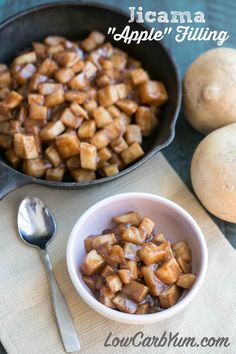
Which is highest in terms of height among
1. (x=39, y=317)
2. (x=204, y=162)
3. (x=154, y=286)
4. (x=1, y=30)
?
(x=1, y=30)

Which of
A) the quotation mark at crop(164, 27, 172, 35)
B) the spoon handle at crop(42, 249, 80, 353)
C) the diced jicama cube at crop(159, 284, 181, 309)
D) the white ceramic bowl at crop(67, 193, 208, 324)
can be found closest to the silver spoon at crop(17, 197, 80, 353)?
the spoon handle at crop(42, 249, 80, 353)

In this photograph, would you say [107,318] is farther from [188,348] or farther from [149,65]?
[149,65]

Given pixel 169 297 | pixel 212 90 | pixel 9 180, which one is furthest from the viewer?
pixel 212 90

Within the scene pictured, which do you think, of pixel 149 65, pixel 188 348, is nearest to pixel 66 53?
pixel 149 65

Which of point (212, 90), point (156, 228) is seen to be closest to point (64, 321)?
point (156, 228)

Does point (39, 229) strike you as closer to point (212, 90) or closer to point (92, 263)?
point (92, 263)

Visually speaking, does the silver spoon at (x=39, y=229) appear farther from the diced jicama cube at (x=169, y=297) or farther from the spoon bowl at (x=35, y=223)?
the diced jicama cube at (x=169, y=297)

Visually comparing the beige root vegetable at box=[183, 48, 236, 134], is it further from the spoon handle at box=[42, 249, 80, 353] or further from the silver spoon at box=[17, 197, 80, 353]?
the spoon handle at box=[42, 249, 80, 353]
